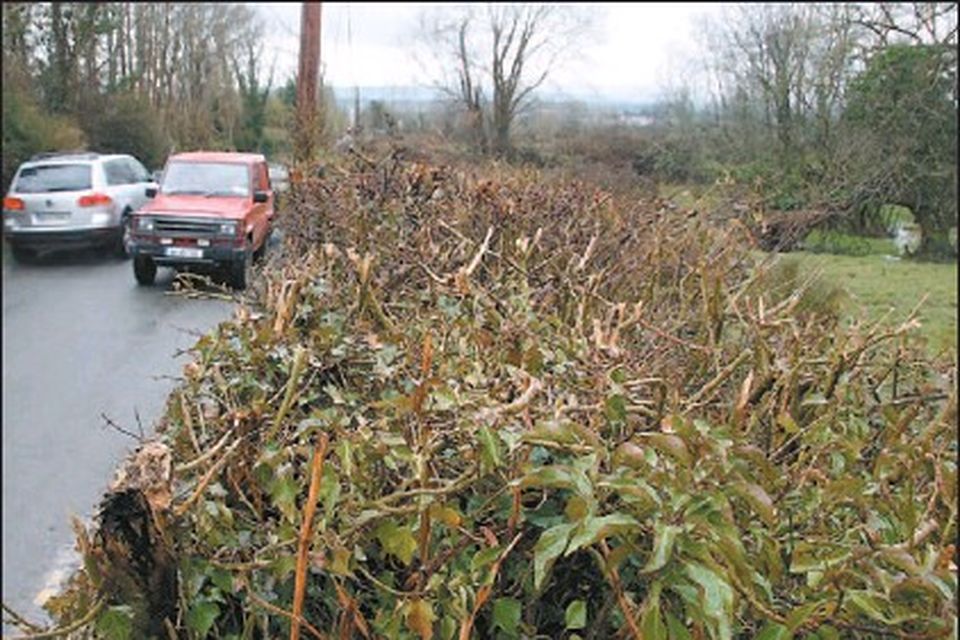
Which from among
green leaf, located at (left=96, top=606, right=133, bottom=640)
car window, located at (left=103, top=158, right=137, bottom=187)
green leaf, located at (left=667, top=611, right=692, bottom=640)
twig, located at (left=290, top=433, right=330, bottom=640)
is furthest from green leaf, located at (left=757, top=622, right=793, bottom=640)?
car window, located at (left=103, top=158, right=137, bottom=187)

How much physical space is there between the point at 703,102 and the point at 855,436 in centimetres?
194

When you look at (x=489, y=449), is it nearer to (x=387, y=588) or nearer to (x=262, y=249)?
(x=387, y=588)

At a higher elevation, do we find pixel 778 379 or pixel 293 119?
pixel 293 119

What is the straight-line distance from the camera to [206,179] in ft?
10.5

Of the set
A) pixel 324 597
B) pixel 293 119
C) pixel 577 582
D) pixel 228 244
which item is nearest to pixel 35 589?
pixel 228 244

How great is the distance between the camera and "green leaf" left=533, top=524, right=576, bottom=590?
1124 mm

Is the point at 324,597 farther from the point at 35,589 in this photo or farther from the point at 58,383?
the point at 35,589

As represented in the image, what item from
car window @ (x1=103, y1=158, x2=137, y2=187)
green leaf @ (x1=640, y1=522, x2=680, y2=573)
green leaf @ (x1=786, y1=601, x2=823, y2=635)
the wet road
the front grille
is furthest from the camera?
the front grille

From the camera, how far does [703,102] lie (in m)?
3.51

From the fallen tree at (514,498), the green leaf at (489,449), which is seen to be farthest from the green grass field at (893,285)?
the green leaf at (489,449)

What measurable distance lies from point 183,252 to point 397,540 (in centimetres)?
195

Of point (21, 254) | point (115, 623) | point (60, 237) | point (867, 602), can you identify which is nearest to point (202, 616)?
point (115, 623)

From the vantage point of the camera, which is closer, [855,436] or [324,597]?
[324,597]

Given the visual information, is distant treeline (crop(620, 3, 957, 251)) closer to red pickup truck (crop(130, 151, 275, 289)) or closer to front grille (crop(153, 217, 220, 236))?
red pickup truck (crop(130, 151, 275, 289))
